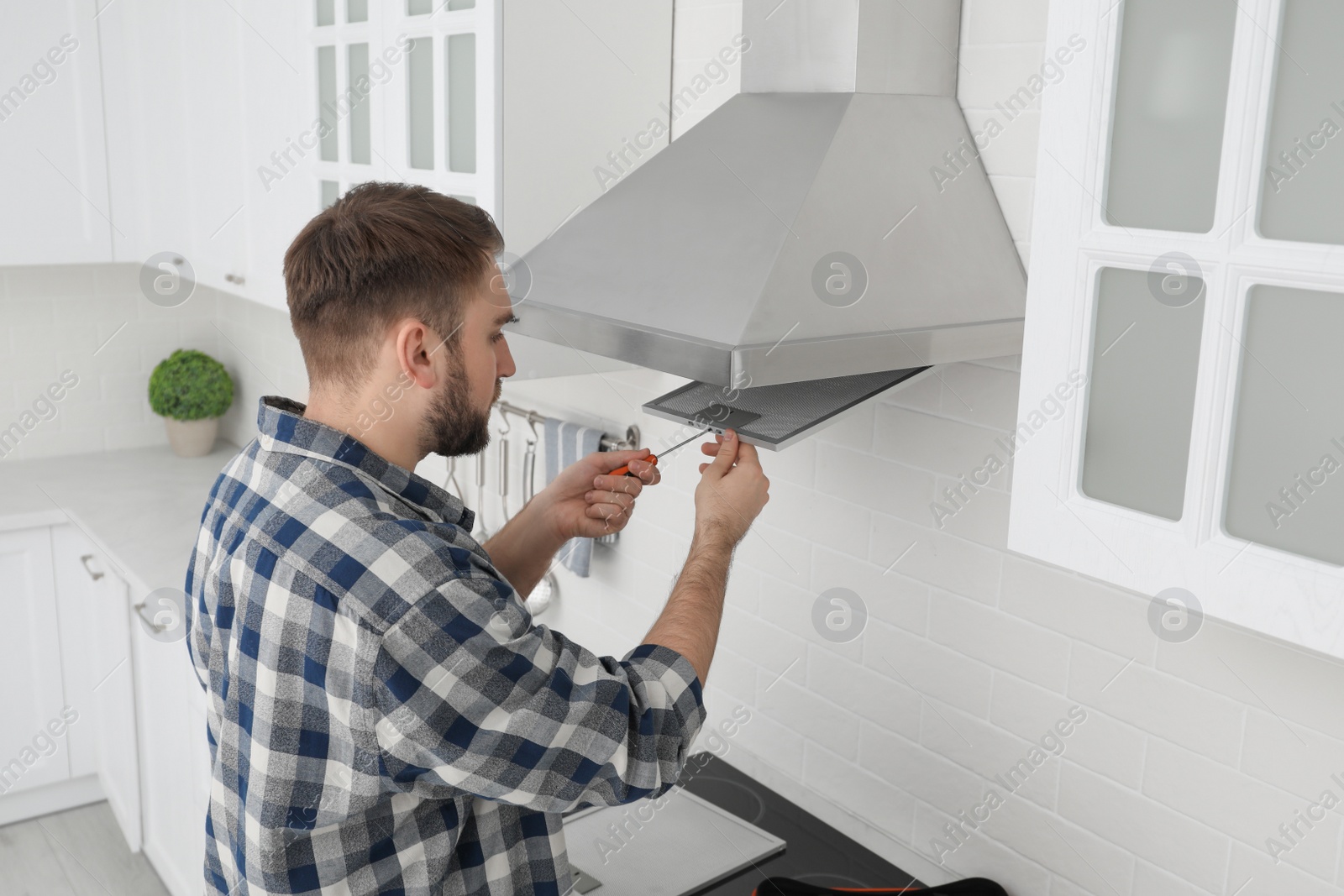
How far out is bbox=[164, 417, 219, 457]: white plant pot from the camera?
10.9 feet

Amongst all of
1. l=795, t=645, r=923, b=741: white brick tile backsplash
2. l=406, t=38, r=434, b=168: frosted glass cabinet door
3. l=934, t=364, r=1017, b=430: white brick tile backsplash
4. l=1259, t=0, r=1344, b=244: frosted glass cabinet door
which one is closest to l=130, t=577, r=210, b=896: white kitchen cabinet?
l=406, t=38, r=434, b=168: frosted glass cabinet door

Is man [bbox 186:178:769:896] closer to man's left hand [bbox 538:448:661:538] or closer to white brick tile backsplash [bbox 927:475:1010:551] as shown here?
man's left hand [bbox 538:448:661:538]

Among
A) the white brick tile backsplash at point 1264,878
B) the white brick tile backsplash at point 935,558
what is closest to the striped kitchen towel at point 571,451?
the white brick tile backsplash at point 935,558

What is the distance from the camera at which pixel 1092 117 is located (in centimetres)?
98

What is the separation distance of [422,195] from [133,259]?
217 centimetres

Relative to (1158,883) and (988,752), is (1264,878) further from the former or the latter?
(988,752)

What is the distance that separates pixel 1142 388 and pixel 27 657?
9.22ft

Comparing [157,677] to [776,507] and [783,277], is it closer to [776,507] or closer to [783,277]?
[776,507]

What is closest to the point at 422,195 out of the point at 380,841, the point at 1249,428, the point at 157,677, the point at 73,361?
the point at 380,841

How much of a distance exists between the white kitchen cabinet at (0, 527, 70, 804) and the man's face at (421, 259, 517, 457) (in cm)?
215

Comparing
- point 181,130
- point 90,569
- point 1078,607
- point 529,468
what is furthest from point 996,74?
point 90,569

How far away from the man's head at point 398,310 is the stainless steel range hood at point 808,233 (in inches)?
7.2

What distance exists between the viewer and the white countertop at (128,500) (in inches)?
100

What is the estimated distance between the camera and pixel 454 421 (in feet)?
3.71
